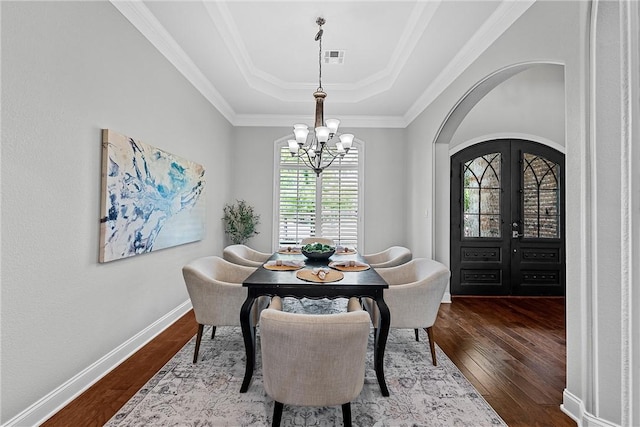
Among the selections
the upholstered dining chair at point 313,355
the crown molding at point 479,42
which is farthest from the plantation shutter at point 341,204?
the upholstered dining chair at point 313,355

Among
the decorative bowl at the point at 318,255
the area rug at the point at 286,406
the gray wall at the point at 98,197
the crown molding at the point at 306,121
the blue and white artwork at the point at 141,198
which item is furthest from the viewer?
the crown molding at the point at 306,121

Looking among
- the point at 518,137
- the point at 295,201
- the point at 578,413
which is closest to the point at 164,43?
the point at 295,201

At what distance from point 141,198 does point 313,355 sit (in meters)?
2.14

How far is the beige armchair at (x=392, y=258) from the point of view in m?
3.61

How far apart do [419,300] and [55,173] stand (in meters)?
2.63

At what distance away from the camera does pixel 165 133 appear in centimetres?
326

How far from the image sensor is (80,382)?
7.07ft

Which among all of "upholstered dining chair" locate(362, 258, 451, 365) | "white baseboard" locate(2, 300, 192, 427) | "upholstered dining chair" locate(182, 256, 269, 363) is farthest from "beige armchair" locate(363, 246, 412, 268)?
"white baseboard" locate(2, 300, 192, 427)

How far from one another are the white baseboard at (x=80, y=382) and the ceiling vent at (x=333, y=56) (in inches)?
138

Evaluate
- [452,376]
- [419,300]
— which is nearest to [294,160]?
[419,300]

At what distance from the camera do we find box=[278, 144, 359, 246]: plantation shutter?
570 centimetres

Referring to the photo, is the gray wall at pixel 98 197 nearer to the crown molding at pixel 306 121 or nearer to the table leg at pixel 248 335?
the table leg at pixel 248 335

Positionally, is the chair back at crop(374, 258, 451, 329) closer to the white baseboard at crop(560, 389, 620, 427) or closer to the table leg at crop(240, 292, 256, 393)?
the white baseboard at crop(560, 389, 620, 427)

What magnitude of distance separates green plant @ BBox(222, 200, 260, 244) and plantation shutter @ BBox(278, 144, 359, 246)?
0.58 meters
